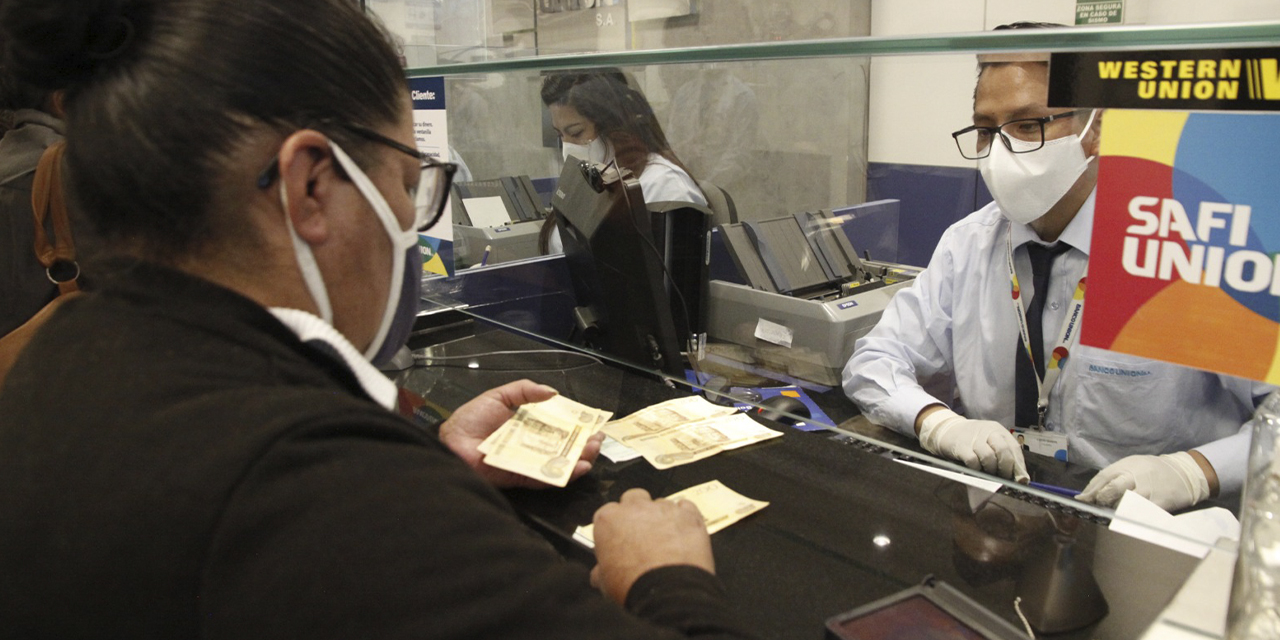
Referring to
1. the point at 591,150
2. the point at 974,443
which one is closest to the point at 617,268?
the point at 591,150

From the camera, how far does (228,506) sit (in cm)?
57

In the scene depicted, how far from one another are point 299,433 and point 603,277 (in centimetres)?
114

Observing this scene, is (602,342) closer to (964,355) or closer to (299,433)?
(964,355)

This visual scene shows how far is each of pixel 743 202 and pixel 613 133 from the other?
20.2 inches

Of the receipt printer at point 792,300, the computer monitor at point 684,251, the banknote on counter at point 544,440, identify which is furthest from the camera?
the receipt printer at point 792,300

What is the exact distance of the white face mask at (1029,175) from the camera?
1238 mm

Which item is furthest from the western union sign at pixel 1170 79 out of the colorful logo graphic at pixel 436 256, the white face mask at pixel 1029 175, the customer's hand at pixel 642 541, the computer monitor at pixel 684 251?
the colorful logo graphic at pixel 436 256

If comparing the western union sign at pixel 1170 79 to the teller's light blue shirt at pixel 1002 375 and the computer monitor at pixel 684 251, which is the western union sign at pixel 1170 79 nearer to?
the teller's light blue shirt at pixel 1002 375

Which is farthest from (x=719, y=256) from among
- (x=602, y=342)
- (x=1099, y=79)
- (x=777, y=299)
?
(x=1099, y=79)

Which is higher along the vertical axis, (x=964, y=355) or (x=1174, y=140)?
(x=1174, y=140)

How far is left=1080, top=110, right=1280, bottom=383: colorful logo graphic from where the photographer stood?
80 centimetres

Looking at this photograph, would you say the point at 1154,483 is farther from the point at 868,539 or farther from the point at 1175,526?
the point at 868,539

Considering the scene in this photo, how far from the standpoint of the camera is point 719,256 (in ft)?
6.66

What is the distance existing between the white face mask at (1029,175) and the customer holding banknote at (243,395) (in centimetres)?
82
